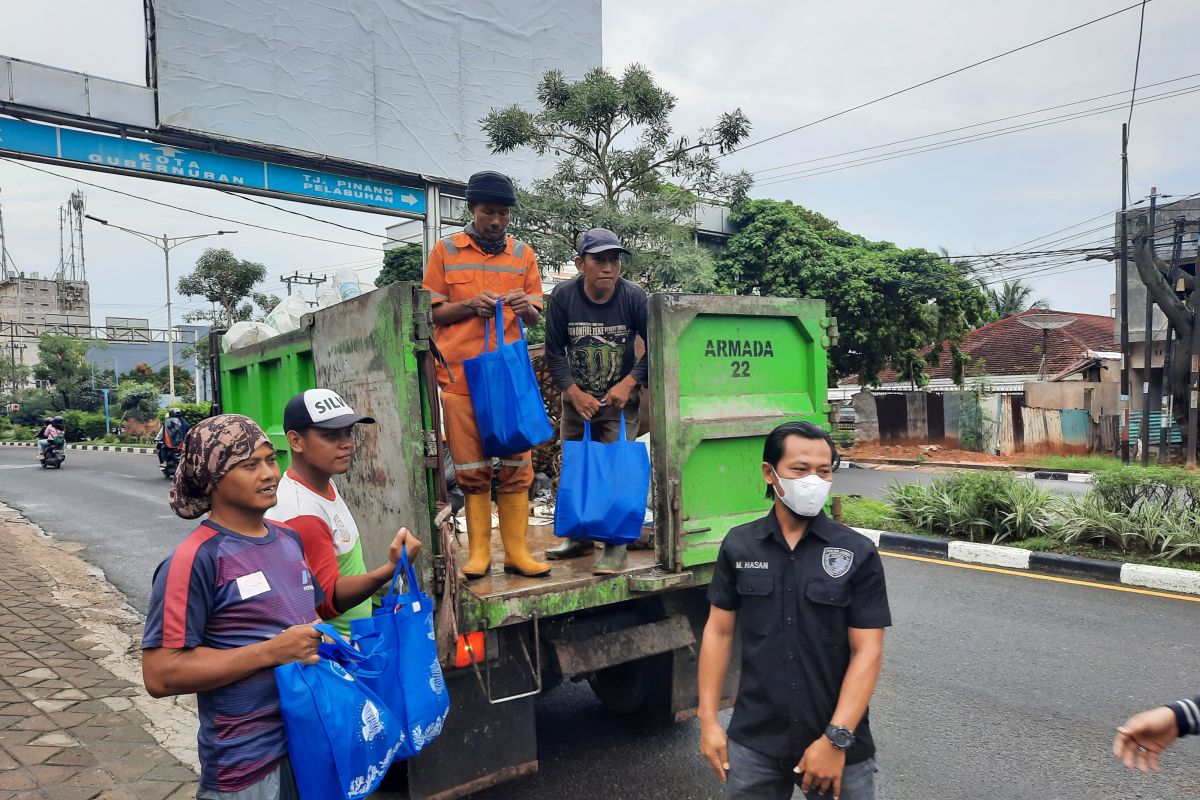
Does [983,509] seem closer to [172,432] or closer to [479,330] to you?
[479,330]

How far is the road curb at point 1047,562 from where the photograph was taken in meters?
6.34

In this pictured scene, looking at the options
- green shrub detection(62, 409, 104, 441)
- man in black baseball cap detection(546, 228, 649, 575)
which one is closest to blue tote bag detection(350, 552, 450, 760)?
man in black baseball cap detection(546, 228, 649, 575)

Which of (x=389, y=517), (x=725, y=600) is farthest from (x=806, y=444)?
(x=389, y=517)

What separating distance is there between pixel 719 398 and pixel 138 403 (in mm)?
42340

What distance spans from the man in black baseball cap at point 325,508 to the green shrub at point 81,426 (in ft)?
130

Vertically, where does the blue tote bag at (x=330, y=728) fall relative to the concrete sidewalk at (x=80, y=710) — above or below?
above

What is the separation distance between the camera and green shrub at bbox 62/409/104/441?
120ft

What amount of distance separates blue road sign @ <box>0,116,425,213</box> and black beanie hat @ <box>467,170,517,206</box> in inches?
538

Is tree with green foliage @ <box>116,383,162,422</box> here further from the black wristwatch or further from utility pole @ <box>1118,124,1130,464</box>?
the black wristwatch

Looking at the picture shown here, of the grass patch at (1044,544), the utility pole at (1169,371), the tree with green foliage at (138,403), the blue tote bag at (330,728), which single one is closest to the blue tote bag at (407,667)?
the blue tote bag at (330,728)

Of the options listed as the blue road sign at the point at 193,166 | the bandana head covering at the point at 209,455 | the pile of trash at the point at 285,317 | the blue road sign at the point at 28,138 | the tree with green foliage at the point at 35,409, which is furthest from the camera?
the tree with green foliage at the point at 35,409

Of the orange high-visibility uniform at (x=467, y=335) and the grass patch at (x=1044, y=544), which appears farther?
the grass patch at (x=1044, y=544)

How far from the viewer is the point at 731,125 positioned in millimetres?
12656

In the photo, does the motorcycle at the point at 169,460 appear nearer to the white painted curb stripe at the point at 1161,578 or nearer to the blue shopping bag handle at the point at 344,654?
the white painted curb stripe at the point at 1161,578
